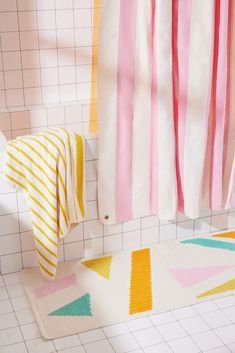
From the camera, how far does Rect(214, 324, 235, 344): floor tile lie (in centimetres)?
213

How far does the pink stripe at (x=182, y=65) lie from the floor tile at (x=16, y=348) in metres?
0.96

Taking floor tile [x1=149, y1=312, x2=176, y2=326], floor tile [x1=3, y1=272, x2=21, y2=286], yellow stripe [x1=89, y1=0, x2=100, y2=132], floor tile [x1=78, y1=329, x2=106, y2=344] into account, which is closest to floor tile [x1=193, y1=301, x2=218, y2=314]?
floor tile [x1=149, y1=312, x2=176, y2=326]

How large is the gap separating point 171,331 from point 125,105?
90 centimetres

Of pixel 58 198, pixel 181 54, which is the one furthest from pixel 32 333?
pixel 181 54

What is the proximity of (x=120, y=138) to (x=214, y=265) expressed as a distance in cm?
68

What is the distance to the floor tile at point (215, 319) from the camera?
87.4 inches

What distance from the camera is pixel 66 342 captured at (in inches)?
83.4

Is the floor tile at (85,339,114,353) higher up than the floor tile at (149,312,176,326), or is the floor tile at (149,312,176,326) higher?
the floor tile at (149,312,176,326)

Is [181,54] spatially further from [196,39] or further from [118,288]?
[118,288]

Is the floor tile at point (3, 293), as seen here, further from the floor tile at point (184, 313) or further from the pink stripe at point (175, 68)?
the pink stripe at point (175, 68)

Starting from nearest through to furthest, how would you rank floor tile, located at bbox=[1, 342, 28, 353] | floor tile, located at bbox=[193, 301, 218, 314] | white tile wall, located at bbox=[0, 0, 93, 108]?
floor tile, located at bbox=[1, 342, 28, 353], floor tile, located at bbox=[193, 301, 218, 314], white tile wall, located at bbox=[0, 0, 93, 108]

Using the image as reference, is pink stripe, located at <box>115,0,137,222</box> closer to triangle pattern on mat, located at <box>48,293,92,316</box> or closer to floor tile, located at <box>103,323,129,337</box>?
triangle pattern on mat, located at <box>48,293,92,316</box>

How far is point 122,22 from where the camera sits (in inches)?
90.8

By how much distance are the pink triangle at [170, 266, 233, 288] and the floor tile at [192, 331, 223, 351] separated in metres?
0.31
